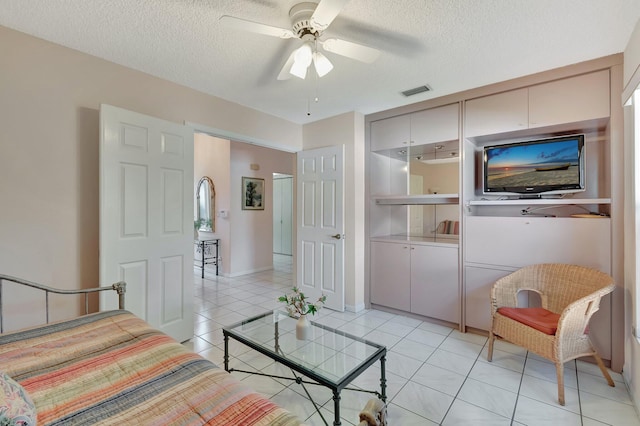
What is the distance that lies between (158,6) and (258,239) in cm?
445

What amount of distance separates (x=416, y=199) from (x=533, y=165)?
47.8 inches

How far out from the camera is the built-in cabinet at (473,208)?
93.7 inches

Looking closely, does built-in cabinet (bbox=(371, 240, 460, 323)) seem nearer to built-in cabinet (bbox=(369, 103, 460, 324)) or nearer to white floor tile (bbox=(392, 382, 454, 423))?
built-in cabinet (bbox=(369, 103, 460, 324))

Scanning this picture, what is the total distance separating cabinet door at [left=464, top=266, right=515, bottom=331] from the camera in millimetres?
2816

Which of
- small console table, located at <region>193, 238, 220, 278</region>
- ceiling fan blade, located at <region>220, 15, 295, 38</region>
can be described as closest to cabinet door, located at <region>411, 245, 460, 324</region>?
ceiling fan blade, located at <region>220, 15, 295, 38</region>

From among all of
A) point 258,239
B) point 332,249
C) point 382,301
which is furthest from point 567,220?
point 258,239

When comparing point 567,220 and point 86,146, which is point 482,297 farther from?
point 86,146

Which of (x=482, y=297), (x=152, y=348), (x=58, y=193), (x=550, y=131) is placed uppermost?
(x=550, y=131)

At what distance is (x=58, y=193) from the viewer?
7.07 feet

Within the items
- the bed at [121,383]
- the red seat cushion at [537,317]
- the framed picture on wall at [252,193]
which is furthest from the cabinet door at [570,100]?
the framed picture on wall at [252,193]

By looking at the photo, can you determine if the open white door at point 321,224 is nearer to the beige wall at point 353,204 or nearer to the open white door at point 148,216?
the beige wall at point 353,204

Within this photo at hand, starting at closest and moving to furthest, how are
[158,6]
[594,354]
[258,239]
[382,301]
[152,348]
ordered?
[152,348] < [158,6] < [594,354] < [382,301] < [258,239]

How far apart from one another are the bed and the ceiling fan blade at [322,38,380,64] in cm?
179

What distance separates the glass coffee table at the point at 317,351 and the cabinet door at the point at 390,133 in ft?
7.45
